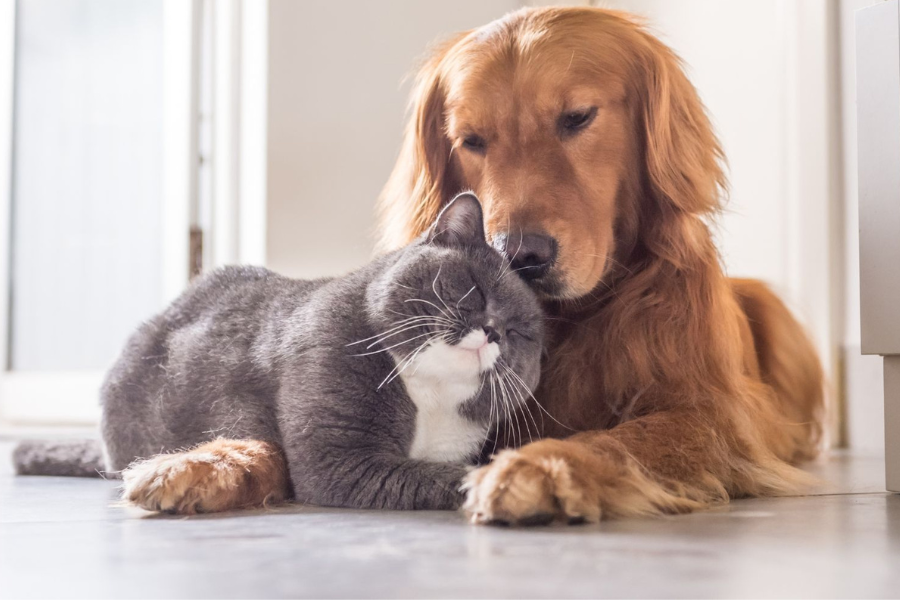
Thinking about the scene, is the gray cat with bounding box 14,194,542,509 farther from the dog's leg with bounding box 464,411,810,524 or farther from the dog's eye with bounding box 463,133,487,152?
the dog's eye with bounding box 463,133,487,152

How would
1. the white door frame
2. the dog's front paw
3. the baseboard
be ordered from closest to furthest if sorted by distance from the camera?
the dog's front paw < the baseboard < the white door frame

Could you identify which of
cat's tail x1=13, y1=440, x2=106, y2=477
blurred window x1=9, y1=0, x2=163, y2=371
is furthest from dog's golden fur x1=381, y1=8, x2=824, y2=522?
blurred window x1=9, y1=0, x2=163, y2=371

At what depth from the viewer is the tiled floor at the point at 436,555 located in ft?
2.64

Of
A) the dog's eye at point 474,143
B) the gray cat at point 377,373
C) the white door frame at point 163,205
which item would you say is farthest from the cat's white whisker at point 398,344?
the white door frame at point 163,205

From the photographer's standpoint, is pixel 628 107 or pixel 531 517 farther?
pixel 628 107

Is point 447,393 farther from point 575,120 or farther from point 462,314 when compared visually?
point 575,120

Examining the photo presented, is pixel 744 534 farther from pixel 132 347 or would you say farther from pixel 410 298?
pixel 132 347

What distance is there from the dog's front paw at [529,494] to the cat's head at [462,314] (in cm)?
15

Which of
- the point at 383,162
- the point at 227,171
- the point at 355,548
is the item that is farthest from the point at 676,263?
the point at 227,171

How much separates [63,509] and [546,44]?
40.7 inches

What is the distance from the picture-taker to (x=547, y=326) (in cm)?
149

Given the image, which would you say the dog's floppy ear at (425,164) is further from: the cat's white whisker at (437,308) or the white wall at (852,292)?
the white wall at (852,292)

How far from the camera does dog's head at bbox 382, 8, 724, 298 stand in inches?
54.0

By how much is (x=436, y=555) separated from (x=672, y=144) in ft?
2.96
